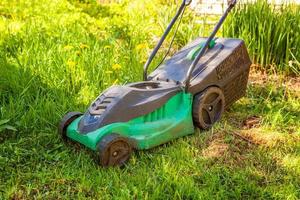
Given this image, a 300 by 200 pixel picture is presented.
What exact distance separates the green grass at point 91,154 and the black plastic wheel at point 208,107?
72mm

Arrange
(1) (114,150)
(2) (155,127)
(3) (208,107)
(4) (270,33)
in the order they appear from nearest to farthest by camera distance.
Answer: (1) (114,150) → (2) (155,127) → (3) (208,107) → (4) (270,33)

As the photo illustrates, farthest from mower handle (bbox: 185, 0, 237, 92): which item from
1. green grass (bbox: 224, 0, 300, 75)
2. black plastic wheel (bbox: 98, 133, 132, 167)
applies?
green grass (bbox: 224, 0, 300, 75)

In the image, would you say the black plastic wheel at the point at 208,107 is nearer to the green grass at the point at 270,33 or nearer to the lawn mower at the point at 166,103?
the lawn mower at the point at 166,103

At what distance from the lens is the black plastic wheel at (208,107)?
310cm

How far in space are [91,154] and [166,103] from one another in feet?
1.98

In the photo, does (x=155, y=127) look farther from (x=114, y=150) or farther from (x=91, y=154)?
(x=91, y=154)

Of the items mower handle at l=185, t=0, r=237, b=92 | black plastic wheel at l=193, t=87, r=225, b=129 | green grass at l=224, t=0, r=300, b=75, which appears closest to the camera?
mower handle at l=185, t=0, r=237, b=92

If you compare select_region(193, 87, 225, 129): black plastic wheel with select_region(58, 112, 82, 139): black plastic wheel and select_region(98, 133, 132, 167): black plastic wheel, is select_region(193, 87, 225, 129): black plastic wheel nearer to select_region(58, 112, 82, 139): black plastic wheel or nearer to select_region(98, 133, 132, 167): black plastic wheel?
select_region(98, 133, 132, 167): black plastic wheel

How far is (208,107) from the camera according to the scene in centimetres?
320

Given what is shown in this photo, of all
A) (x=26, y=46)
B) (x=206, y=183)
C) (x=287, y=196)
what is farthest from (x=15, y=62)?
(x=287, y=196)

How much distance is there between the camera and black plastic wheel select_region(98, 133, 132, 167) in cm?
261

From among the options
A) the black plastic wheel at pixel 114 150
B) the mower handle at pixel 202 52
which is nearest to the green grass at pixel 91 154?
the black plastic wheel at pixel 114 150

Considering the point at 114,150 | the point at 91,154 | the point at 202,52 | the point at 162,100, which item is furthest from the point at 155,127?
the point at 202,52

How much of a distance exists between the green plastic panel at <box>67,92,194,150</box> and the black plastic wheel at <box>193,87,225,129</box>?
2.0 inches
